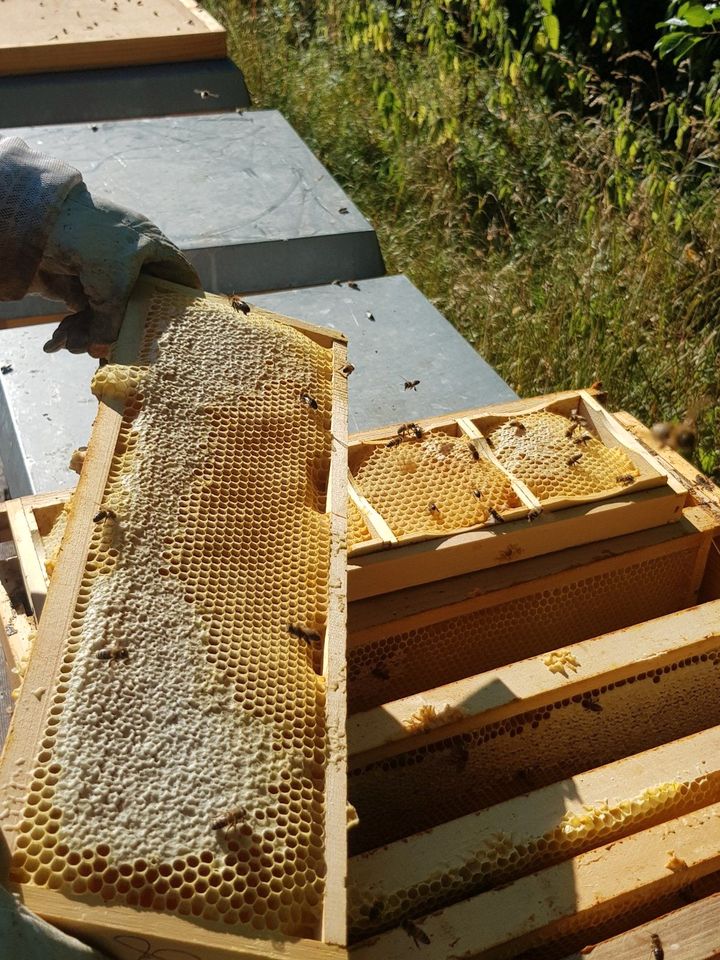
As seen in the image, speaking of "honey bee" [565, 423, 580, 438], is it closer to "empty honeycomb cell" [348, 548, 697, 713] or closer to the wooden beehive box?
the wooden beehive box

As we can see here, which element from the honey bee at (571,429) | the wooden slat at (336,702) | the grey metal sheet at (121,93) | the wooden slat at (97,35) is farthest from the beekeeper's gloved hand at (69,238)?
the wooden slat at (97,35)

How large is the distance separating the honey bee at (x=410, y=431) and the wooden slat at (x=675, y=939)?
1.43 meters

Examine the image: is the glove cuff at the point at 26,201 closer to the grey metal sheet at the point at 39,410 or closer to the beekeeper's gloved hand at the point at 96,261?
the beekeeper's gloved hand at the point at 96,261

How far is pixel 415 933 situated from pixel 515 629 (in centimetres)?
105

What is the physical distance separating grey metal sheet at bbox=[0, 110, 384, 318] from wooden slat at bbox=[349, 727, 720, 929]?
2.71 meters

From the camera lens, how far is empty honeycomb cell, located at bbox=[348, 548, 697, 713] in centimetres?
239

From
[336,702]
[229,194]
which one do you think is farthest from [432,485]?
[229,194]

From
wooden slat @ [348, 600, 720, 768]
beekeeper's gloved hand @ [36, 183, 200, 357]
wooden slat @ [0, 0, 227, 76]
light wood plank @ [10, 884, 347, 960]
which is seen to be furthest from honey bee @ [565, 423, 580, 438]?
wooden slat @ [0, 0, 227, 76]

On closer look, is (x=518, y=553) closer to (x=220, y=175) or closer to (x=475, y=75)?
(x=220, y=175)

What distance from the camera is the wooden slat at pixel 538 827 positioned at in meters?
1.72

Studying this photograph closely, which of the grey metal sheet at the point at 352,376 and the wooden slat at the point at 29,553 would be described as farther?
the grey metal sheet at the point at 352,376

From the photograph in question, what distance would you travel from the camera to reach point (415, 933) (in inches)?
63.4

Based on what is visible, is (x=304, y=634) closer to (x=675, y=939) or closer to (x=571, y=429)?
(x=675, y=939)

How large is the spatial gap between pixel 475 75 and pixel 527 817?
20.4 ft
